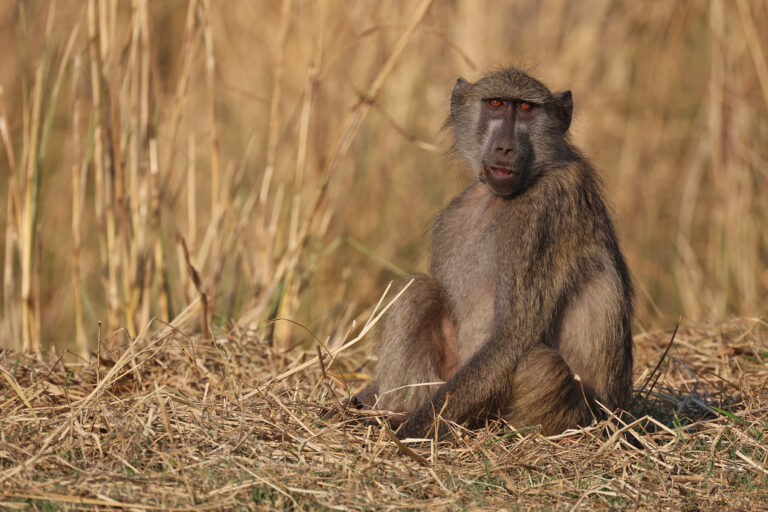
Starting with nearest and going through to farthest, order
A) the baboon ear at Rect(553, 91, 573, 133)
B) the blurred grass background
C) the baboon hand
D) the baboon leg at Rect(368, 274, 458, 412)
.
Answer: the baboon hand < the baboon leg at Rect(368, 274, 458, 412) < the baboon ear at Rect(553, 91, 573, 133) < the blurred grass background

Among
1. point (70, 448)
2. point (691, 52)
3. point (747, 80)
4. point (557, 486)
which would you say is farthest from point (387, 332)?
point (691, 52)

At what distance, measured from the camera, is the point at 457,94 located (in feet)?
13.1

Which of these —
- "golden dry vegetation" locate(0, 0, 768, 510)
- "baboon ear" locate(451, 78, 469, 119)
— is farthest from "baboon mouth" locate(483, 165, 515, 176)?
"golden dry vegetation" locate(0, 0, 768, 510)

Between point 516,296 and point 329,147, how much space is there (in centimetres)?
363

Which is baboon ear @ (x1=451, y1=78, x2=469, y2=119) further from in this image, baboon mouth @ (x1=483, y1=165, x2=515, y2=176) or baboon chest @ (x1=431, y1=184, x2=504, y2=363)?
baboon mouth @ (x1=483, y1=165, x2=515, y2=176)

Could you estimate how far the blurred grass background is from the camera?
4668 mm

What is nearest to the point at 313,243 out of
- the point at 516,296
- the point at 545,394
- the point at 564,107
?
the point at 564,107

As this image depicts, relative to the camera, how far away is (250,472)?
2.62 m

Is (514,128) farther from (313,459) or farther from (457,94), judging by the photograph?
(313,459)

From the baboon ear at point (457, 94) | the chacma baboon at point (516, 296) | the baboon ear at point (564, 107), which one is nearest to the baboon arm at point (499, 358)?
the chacma baboon at point (516, 296)

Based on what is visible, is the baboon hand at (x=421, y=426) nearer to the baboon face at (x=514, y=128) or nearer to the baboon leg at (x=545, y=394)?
the baboon leg at (x=545, y=394)

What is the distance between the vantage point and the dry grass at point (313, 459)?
256 centimetres

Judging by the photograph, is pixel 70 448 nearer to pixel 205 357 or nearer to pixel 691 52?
pixel 205 357

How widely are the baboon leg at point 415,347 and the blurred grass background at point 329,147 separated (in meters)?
1.15
